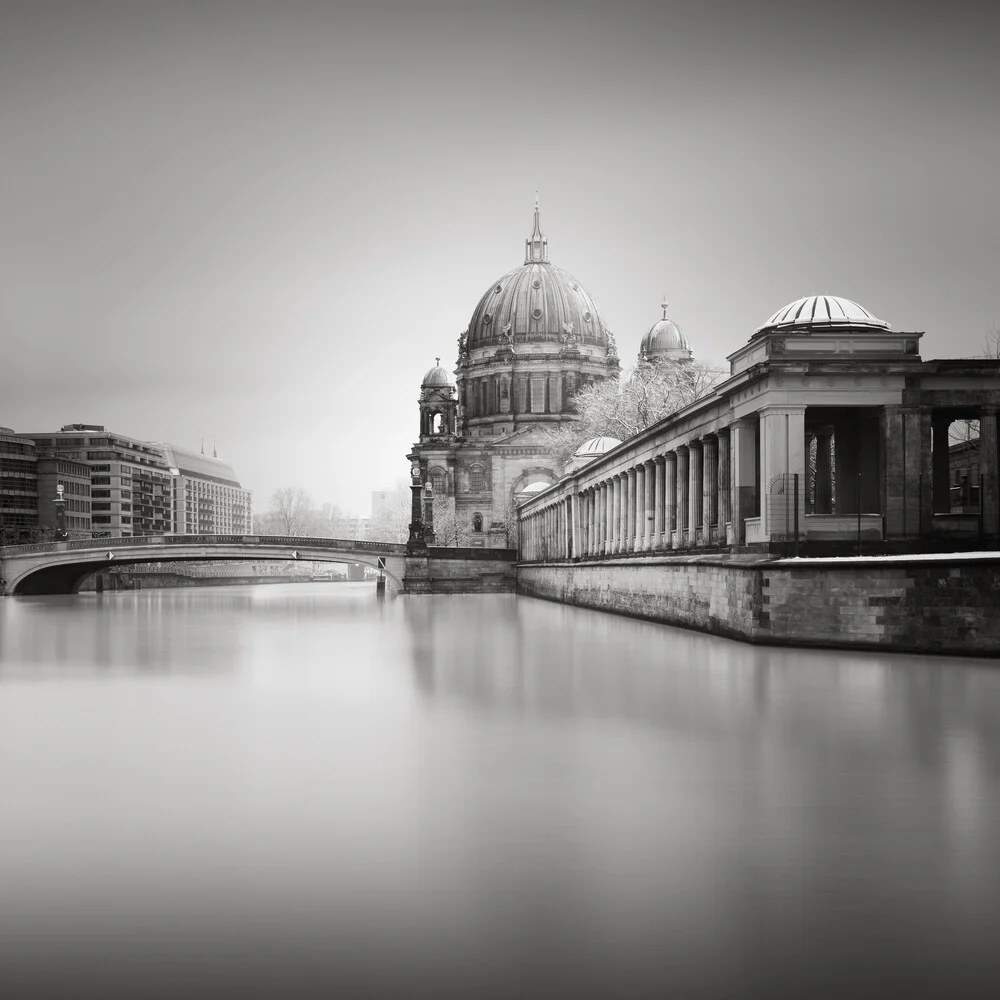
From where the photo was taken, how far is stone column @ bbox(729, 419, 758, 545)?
28547mm

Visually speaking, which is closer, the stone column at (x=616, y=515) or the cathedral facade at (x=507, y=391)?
the stone column at (x=616, y=515)

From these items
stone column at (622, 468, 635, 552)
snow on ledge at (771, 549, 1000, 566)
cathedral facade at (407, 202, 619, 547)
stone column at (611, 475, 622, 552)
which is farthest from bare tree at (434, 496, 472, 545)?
snow on ledge at (771, 549, 1000, 566)

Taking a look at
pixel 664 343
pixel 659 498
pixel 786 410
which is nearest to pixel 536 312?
pixel 664 343

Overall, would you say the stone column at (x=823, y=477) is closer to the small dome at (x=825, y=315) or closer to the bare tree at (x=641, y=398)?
the small dome at (x=825, y=315)

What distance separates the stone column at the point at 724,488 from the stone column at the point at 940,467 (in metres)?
4.98

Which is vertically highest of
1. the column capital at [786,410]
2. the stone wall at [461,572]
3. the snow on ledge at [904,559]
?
the column capital at [786,410]

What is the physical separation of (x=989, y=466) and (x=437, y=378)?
103 meters

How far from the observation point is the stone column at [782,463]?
25.5 m

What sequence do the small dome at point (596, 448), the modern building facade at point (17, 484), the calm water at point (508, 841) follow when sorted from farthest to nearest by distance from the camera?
the modern building facade at point (17, 484) < the small dome at point (596, 448) < the calm water at point (508, 841)

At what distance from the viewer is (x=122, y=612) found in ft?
173

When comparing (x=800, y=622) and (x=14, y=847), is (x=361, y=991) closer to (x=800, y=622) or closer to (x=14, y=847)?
(x=14, y=847)

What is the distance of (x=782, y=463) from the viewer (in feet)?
84.0

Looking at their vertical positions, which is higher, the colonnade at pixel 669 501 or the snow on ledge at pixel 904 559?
the colonnade at pixel 669 501

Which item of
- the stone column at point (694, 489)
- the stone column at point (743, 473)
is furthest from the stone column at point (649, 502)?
the stone column at point (743, 473)
